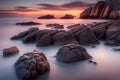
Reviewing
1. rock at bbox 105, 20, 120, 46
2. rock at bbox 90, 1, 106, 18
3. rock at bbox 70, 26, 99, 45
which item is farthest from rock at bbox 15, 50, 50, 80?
rock at bbox 90, 1, 106, 18

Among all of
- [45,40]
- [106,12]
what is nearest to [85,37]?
[45,40]

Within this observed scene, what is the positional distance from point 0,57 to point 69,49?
85.4 inches

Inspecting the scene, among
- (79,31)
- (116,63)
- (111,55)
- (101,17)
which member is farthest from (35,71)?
(101,17)

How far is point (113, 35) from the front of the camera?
9234mm

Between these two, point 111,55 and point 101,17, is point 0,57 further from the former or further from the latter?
point 101,17

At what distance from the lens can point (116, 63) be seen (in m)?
6.29

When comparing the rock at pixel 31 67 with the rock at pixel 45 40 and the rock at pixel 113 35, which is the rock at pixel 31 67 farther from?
the rock at pixel 113 35

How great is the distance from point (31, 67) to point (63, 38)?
12.1 feet

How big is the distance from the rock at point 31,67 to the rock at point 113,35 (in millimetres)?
3908

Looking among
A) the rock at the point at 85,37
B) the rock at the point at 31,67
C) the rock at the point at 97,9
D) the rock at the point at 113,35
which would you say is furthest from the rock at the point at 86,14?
the rock at the point at 31,67

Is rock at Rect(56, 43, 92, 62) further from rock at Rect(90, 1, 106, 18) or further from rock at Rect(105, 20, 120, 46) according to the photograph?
rock at Rect(90, 1, 106, 18)

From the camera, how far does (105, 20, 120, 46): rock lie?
880 cm

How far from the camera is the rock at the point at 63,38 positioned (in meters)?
8.60

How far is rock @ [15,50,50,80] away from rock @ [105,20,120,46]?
12.8 ft
